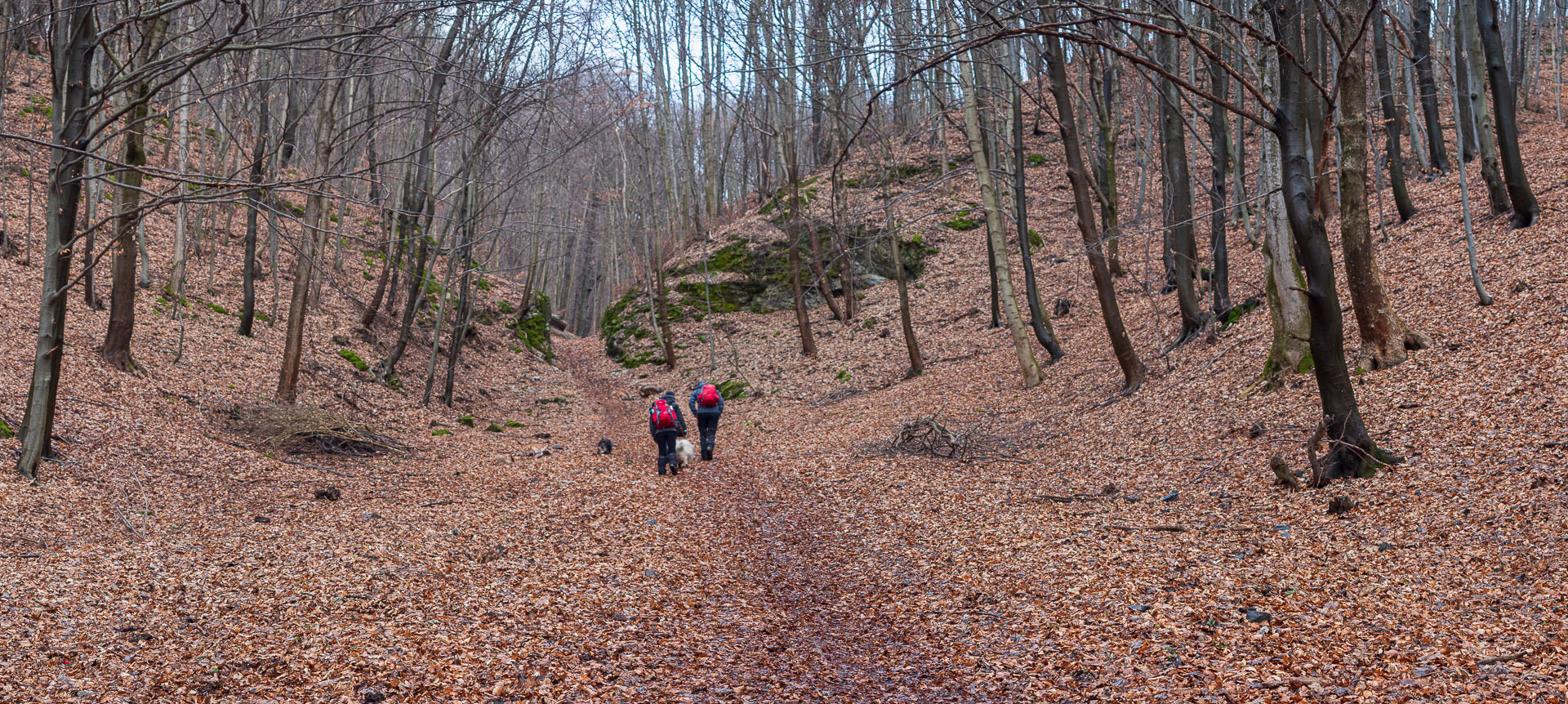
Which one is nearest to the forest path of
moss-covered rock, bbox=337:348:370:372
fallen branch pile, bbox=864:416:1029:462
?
fallen branch pile, bbox=864:416:1029:462

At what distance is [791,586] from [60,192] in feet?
24.4

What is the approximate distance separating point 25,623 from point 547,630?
112 inches

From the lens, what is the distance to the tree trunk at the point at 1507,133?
11.8 m

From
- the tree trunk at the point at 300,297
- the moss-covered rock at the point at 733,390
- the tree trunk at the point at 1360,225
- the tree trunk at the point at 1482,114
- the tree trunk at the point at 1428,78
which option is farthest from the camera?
the moss-covered rock at the point at 733,390

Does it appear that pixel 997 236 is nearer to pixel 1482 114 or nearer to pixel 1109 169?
pixel 1109 169

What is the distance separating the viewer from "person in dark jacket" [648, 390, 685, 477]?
11.5m

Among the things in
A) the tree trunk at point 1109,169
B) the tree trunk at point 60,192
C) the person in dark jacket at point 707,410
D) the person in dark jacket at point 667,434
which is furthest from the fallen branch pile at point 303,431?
the tree trunk at point 1109,169

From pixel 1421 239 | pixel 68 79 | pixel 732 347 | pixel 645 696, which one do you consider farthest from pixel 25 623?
pixel 732 347

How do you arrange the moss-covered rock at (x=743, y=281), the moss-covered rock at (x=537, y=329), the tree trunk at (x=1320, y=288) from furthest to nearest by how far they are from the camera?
→ the moss-covered rock at (x=537, y=329)
the moss-covered rock at (x=743, y=281)
the tree trunk at (x=1320, y=288)

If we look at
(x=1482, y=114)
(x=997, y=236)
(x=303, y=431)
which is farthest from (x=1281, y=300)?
(x=303, y=431)

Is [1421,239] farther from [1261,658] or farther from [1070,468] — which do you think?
[1261,658]

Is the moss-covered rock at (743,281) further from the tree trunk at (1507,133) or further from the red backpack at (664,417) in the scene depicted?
the tree trunk at (1507,133)

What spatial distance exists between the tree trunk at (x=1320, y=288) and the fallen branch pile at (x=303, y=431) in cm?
1143

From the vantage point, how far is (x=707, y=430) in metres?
12.8
